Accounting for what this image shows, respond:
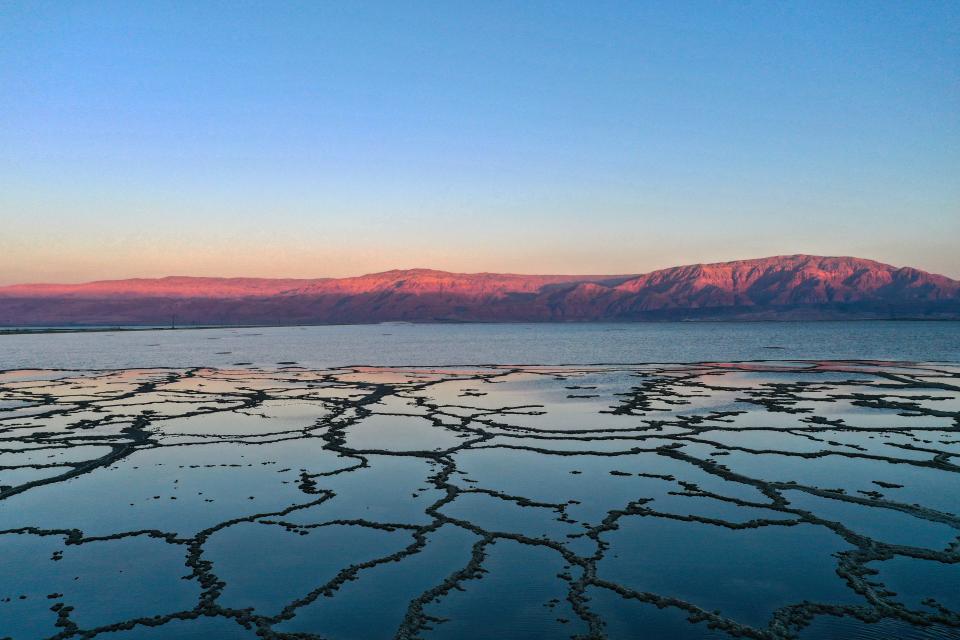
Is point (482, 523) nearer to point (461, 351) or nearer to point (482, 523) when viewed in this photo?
point (482, 523)

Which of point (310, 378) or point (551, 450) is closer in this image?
point (551, 450)

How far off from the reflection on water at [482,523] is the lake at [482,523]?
5 centimetres

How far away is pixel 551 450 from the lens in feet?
51.9

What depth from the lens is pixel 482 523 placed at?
10391 mm

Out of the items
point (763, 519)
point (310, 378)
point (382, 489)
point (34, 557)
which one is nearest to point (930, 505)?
point (763, 519)

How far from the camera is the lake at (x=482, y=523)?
24.0 ft

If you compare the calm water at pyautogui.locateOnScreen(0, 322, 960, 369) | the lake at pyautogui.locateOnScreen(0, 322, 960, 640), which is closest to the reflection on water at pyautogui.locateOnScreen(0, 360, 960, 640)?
the lake at pyautogui.locateOnScreen(0, 322, 960, 640)

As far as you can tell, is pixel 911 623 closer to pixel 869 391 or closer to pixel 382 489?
pixel 382 489

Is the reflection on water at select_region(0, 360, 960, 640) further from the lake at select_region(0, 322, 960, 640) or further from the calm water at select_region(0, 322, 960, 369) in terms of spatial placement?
the calm water at select_region(0, 322, 960, 369)

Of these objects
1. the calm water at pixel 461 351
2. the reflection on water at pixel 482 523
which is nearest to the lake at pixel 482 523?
the reflection on water at pixel 482 523

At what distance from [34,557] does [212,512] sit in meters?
2.58

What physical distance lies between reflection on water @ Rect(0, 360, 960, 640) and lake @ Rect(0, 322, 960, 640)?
1.9 inches

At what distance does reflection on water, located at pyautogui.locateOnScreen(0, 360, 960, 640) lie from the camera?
7.32 meters

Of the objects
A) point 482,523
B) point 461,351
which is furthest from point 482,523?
point 461,351
